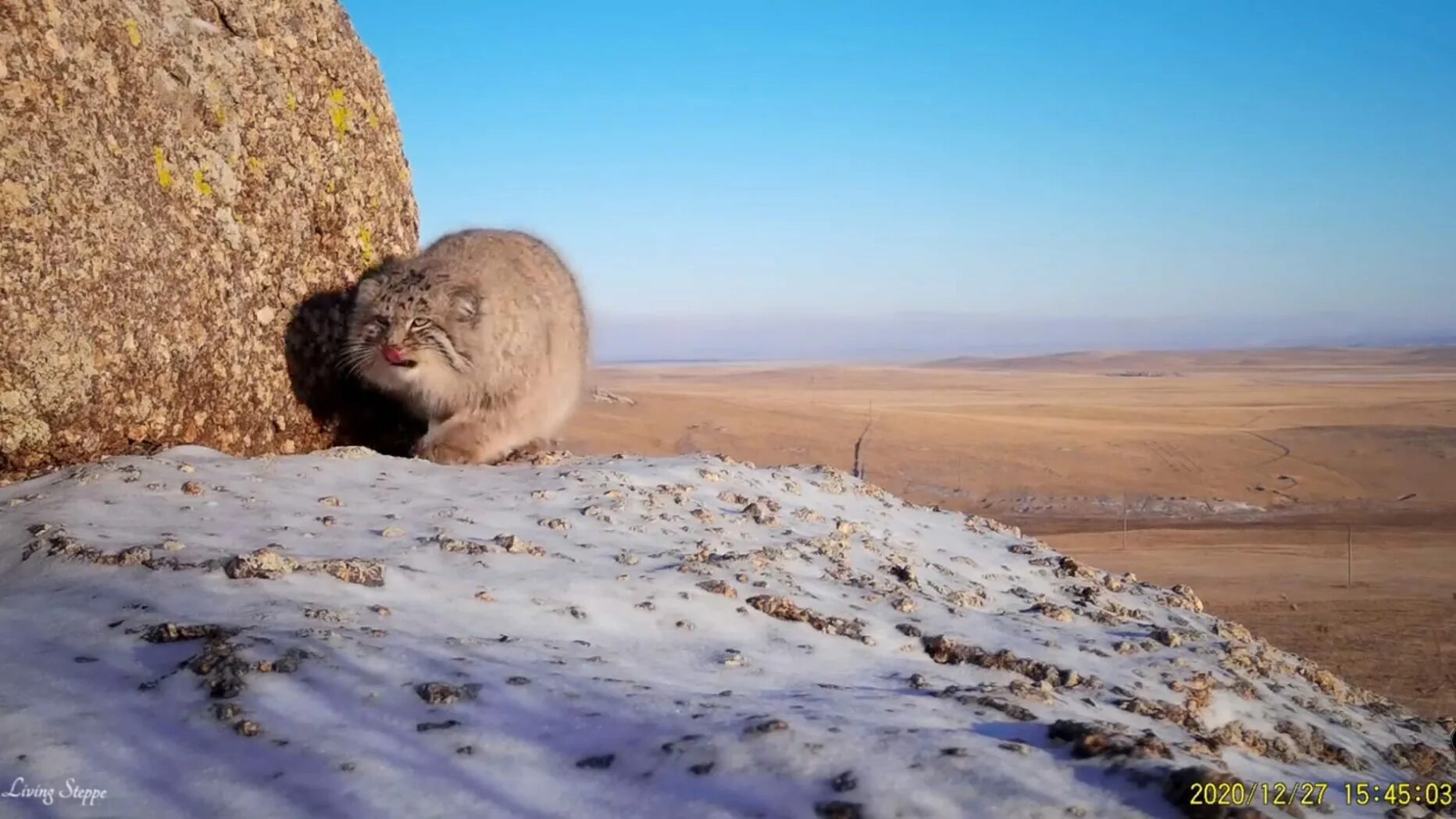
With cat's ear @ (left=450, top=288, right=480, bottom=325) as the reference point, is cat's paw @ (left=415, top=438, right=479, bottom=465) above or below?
below

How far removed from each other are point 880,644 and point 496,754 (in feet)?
6.17

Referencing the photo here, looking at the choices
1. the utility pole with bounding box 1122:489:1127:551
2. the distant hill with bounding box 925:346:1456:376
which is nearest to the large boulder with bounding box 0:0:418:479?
the utility pole with bounding box 1122:489:1127:551

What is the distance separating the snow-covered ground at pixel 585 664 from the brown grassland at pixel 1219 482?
26.7 ft

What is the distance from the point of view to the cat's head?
6.37 metres

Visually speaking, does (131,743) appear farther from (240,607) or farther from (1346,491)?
(1346,491)

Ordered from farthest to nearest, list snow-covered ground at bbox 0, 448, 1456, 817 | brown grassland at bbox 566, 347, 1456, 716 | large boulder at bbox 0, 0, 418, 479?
1. brown grassland at bbox 566, 347, 1456, 716
2. large boulder at bbox 0, 0, 418, 479
3. snow-covered ground at bbox 0, 448, 1456, 817

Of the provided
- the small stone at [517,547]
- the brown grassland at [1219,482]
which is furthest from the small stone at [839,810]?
the brown grassland at [1219,482]

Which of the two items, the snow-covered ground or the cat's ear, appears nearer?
the snow-covered ground

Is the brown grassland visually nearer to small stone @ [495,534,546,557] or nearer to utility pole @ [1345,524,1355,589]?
utility pole @ [1345,524,1355,589]

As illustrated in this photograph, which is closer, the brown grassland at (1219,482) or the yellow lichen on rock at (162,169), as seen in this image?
the yellow lichen on rock at (162,169)

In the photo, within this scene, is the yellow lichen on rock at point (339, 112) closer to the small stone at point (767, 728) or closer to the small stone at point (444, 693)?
the small stone at point (444, 693)

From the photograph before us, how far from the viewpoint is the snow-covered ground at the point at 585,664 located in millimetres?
2584

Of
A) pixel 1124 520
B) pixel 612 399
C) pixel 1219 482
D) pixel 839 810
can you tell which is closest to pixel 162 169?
pixel 839 810

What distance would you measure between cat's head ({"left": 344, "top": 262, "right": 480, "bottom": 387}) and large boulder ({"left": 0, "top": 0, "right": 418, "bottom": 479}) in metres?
0.55
